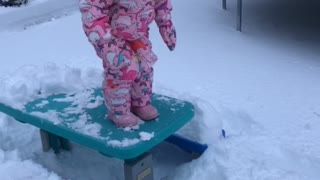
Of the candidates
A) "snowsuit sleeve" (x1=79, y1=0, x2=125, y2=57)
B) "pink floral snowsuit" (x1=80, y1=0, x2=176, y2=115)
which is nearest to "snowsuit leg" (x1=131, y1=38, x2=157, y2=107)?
"pink floral snowsuit" (x1=80, y1=0, x2=176, y2=115)

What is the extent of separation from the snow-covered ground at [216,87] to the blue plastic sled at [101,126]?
0.12 metres

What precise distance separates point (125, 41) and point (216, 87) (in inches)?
48.2

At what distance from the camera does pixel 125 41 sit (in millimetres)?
2043

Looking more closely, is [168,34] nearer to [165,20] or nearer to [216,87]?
[165,20]

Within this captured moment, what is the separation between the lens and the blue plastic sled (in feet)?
6.59

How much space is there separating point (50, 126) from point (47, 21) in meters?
3.12

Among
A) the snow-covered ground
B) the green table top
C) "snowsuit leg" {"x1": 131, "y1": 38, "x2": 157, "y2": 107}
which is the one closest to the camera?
the green table top

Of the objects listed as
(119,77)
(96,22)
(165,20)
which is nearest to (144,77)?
(119,77)

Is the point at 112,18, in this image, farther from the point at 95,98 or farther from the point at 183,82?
the point at 183,82

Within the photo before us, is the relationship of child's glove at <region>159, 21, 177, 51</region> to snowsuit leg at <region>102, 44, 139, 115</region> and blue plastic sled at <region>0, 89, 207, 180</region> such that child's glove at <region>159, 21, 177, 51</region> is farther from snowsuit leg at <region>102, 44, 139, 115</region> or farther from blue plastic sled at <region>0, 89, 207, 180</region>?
blue plastic sled at <region>0, 89, 207, 180</region>

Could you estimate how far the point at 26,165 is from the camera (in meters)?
2.44

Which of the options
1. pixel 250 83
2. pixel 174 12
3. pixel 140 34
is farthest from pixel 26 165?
pixel 174 12

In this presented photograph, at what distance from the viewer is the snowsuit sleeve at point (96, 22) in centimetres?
188

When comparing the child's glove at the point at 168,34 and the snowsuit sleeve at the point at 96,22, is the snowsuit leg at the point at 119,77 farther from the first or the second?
the child's glove at the point at 168,34
